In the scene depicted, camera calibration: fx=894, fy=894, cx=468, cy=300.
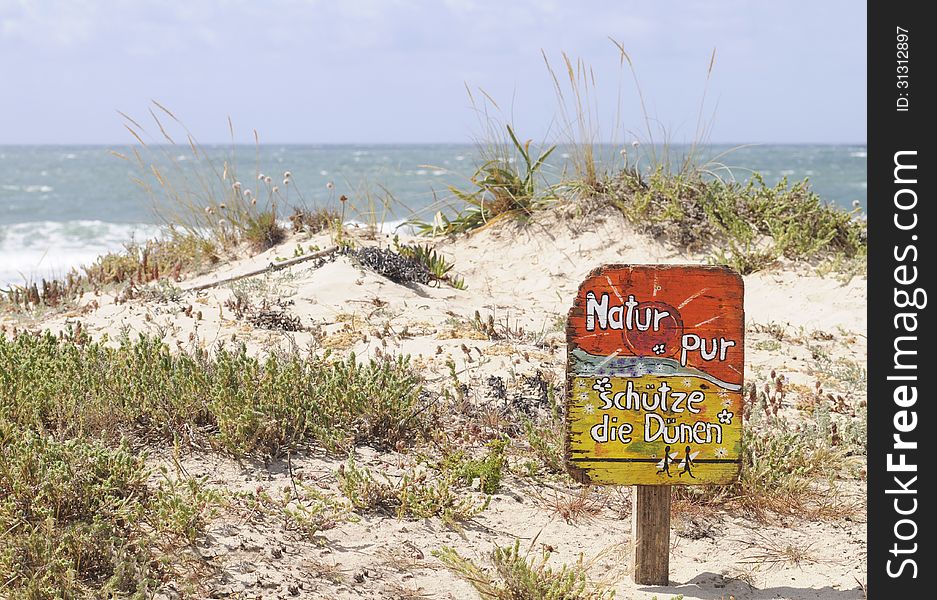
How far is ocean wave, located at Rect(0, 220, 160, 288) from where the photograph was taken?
16.6 m

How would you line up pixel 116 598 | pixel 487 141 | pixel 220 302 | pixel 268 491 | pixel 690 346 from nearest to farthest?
pixel 116 598, pixel 690 346, pixel 268 491, pixel 220 302, pixel 487 141

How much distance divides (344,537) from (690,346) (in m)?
1.54

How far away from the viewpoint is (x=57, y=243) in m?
20.4

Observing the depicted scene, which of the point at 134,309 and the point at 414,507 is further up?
the point at 134,309

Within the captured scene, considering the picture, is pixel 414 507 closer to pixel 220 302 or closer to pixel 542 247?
pixel 220 302

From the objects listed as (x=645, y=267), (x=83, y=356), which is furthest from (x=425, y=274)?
(x=645, y=267)

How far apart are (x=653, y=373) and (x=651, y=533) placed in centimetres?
61

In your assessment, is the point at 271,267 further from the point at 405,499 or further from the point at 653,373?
the point at 653,373

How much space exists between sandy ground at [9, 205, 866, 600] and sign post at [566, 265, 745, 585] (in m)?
0.44

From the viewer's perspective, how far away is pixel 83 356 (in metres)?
5.02

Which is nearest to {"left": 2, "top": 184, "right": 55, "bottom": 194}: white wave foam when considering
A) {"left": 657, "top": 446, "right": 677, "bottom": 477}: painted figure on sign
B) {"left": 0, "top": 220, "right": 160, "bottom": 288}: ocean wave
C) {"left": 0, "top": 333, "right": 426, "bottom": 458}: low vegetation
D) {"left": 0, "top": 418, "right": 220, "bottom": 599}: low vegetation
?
{"left": 0, "top": 220, "right": 160, "bottom": 288}: ocean wave

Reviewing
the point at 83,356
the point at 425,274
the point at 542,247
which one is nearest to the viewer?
the point at 83,356

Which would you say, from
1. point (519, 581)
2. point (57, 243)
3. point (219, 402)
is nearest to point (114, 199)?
point (57, 243)
